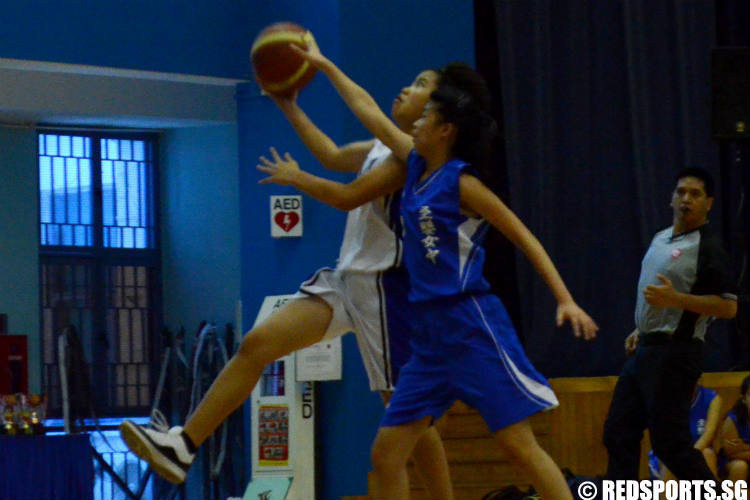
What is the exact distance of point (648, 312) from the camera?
17.7ft

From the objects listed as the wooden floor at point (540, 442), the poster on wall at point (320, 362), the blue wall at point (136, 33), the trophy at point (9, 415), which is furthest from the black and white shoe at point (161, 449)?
the blue wall at point (136, 33)

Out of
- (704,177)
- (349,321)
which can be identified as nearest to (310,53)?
(349,321)

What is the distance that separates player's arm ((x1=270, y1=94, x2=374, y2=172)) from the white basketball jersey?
0.12 m

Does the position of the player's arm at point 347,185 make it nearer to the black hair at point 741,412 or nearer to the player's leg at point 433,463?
the player's leg at point 433,463

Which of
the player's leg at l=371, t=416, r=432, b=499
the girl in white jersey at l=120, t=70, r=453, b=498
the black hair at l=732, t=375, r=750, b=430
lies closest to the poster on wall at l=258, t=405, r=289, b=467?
the black hair at l=732, t=375, r=750, b=430

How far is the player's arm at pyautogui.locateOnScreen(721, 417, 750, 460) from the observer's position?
6652 millimetres

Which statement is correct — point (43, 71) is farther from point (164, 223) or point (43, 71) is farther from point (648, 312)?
point (648, 312)

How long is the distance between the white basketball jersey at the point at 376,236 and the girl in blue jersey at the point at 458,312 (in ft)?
0.98

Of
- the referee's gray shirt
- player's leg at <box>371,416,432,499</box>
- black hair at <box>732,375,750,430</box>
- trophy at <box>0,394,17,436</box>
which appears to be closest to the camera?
player's leg at <box>371,416,432,499</box>

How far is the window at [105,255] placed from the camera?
30.2 ft

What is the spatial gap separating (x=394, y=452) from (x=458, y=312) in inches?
17.3

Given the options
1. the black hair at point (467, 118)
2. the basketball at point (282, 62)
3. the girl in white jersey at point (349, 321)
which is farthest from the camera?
the basketball at point (282, 62)

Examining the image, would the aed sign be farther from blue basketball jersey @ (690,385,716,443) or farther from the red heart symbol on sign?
blue basketball jersey @ (690,385,716,443)

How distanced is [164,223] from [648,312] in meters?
4.85
